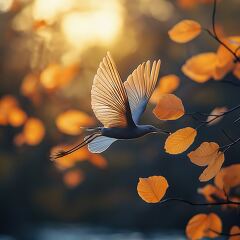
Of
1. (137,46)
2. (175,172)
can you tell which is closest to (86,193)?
(175,172)

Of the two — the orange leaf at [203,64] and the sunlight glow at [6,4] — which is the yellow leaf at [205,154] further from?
the sunlight glow at [6,4]

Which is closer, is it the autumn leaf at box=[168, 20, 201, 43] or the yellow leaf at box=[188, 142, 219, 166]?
the yellow leaf at box=[188, 142, 219, 166]

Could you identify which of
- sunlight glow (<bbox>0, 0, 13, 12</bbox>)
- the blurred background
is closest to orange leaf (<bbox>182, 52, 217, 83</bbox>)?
the blurred background

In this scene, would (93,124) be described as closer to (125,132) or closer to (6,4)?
(6,4)

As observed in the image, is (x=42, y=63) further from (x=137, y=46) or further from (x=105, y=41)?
(x=137, y=46)

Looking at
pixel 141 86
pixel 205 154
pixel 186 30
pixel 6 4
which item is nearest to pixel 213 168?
pixel 205 154

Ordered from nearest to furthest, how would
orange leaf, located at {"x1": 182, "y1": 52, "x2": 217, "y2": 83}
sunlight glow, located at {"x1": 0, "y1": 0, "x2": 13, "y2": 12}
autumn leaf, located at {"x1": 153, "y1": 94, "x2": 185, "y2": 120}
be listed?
autumn leaf, located at {"x1": 153, "y1": 94, "x2": 185, "y2": 120}
orange leaf, located at {"x1": 182, "y1": 52, "x2": 217, "y2": 83}
sunlight glow, located at {"x1": 0, "y1": 0, "x2": 13, "y2": 12}

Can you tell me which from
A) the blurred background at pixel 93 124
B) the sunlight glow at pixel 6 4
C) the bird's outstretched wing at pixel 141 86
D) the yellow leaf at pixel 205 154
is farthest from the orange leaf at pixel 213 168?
the sunlight glow at pixel 6 4

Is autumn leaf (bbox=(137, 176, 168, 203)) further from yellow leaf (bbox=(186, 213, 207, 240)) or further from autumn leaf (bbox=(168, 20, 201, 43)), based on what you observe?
autumn leaf (bbox=(168, 20, 201, 43))
